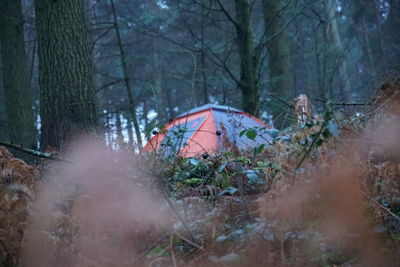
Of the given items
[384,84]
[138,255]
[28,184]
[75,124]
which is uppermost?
[75,124]

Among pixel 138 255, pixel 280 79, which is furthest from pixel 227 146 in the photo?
pixel 280 79

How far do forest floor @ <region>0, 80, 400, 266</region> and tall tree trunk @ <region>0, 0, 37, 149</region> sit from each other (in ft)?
19.9

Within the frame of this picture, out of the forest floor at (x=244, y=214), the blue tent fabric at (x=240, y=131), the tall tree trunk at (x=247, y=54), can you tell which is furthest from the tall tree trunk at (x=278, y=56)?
the forest floor at (x=244, y=214)

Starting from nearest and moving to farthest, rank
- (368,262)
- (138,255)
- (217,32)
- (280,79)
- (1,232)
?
(368,262) < (1,232) < (138,255) < (280,79) < (217,32)

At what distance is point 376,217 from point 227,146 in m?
2.42

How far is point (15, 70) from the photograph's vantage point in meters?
8.02

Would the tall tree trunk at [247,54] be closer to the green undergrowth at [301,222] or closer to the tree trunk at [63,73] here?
the tree trunk at [63,73]

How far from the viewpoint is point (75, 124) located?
4496 millimetres

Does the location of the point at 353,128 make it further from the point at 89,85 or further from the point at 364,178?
the point at 89,85

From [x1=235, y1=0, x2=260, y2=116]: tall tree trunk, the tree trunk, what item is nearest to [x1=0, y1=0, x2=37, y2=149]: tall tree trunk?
the tree trunk

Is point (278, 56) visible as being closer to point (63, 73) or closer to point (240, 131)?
point (240, 131)

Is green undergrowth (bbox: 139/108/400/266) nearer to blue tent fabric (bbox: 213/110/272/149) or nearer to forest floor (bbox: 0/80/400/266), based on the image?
forest floor (bbox: 0/80/400/266)

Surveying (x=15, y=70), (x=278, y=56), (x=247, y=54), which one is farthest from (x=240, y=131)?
(x=278, y=56)

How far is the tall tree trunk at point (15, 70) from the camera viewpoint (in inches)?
309
